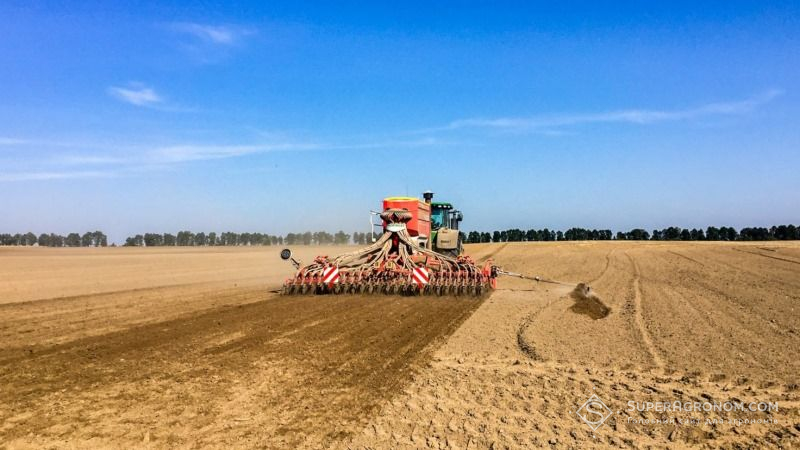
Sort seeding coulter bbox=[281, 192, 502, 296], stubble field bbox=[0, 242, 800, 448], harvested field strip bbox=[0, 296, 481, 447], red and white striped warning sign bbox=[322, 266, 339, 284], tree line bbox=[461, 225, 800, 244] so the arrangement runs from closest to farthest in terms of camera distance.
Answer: stubble field bbox=[0, 242, 800, 448]
harvested field strip bbox=[0, 296, 481, 447]
seeding coulter bbox=[281, 192, 502, 296]
red and white striped warning sign bbox=[322, 266, 339, 284]
tree line bbox=[461, 225, 800, 244]

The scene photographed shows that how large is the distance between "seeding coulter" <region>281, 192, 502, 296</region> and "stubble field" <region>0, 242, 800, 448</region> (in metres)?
1.99

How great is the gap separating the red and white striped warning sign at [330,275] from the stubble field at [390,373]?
2034 mm

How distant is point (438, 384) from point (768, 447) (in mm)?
3062

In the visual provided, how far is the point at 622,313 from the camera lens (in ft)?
38.2

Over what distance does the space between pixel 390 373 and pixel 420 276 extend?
878 cm

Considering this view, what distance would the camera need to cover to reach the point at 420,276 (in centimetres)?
1530

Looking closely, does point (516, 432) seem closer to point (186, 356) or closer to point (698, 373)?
point (698, 373)

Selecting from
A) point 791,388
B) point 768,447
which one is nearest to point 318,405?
point 768,447

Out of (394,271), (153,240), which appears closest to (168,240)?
(153,240)

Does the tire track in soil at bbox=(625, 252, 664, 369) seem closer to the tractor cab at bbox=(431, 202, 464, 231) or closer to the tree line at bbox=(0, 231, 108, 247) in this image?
the tractor cab at bbox=(431, 202, 464, 231)

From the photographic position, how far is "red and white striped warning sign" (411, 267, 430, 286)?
15196 millimetres

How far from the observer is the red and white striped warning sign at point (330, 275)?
50.6 feet

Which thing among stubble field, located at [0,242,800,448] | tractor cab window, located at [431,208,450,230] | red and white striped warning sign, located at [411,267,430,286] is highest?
tractor cab window, located at [431,208,450,230]

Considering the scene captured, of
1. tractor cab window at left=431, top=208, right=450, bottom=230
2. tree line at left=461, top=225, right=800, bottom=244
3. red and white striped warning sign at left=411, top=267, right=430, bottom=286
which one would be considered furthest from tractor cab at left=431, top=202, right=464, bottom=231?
tree line at left=461, top=225, right=800, bottom=244
